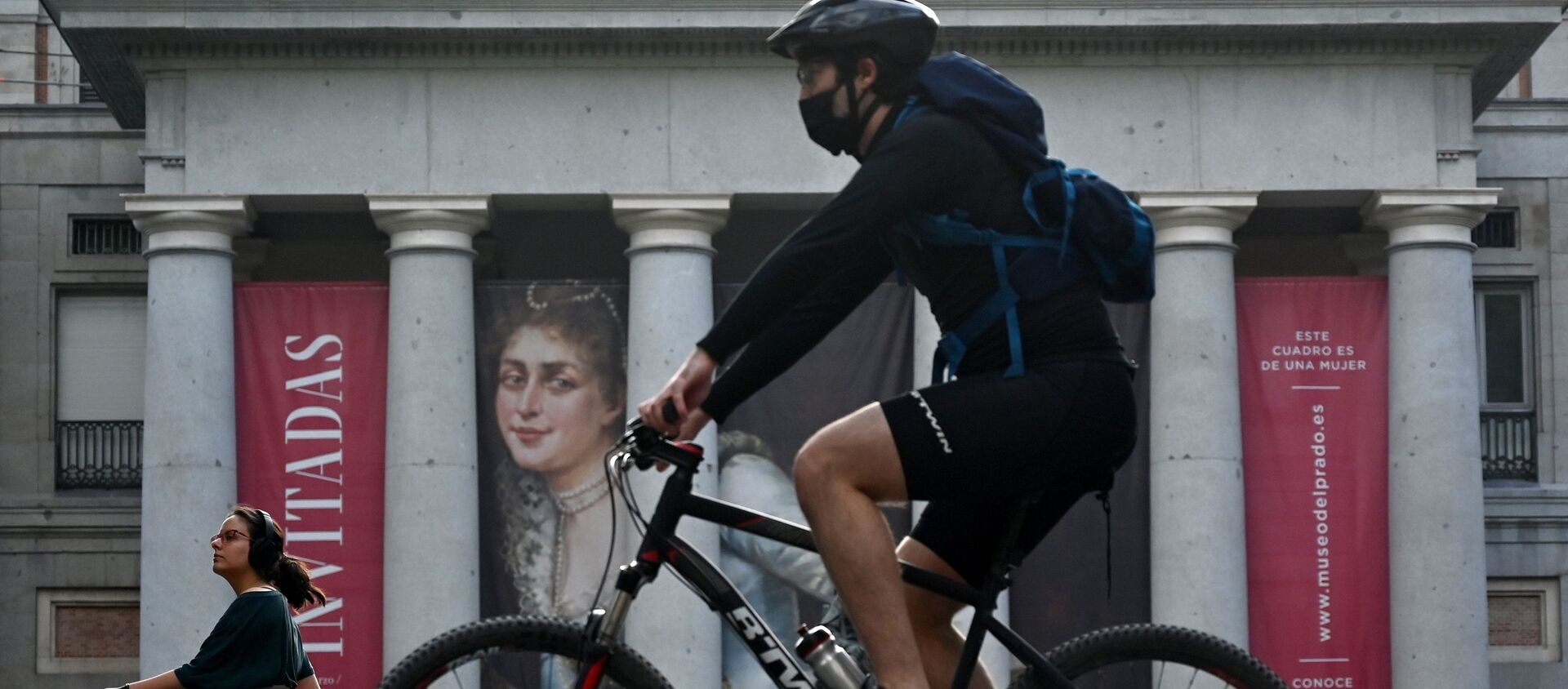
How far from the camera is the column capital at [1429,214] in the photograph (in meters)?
24.6

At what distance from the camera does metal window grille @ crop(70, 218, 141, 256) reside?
2986 centimetres

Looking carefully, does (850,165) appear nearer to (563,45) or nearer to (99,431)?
(563,45)

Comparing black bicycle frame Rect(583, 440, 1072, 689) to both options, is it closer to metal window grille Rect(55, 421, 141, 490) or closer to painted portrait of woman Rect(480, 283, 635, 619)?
painted portrait of woman Rect(480, 283, 635, 619)

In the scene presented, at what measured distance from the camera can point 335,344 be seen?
24750 millimetres

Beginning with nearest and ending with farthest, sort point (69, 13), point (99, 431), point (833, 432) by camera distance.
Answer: point (833, 432), point (69, 13), point (99, 431)

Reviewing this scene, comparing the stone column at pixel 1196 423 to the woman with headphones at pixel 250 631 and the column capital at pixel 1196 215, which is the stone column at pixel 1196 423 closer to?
the column capital at pixel 1196 215

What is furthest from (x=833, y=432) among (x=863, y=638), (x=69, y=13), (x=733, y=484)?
(x=69, y=13)

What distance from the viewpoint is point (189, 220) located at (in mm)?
24578

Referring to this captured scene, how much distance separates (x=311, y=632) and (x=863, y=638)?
19876 mm

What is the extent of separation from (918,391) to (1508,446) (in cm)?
2586

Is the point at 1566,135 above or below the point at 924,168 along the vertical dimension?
above

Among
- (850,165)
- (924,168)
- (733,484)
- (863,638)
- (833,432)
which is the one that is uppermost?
(850,165)

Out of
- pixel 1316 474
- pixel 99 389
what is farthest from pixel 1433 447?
pixel 99 389

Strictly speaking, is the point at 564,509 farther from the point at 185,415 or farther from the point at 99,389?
the point at 99,389
